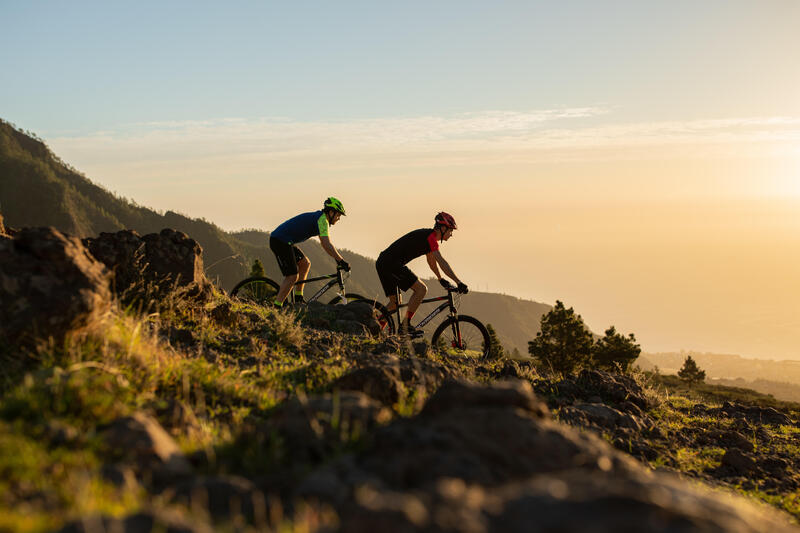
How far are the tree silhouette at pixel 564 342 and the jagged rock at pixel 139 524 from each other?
4001 cm

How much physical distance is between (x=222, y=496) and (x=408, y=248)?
8071mm

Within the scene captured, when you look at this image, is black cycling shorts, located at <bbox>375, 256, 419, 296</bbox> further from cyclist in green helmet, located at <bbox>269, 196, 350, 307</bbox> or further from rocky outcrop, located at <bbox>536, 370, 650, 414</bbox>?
rocky outcrop, located at <bbox>536, 370, 650, 414</bbox>

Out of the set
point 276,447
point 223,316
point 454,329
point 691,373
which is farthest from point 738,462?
point 691,373

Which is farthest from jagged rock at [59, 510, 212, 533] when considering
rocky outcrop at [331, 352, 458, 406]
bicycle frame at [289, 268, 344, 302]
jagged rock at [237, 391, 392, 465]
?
bicycle frame at [289, 268, 344, 302]

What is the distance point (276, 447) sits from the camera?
3.35 metres

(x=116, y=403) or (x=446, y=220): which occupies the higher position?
(x=446, y=220)

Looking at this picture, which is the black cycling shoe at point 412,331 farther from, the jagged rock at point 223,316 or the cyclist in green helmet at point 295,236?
the jagged rock at point 223,316

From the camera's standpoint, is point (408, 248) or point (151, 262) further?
point (408, 248)

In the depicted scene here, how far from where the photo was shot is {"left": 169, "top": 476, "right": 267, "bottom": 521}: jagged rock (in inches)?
101

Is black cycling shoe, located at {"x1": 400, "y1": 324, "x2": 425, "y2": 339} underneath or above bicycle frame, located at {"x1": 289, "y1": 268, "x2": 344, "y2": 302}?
underneath

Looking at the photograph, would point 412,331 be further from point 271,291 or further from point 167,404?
point 167,404

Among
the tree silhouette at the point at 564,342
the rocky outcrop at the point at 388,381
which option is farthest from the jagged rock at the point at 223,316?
the tree silhouette at the point at 564,342

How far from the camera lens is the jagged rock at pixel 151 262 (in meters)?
7.04

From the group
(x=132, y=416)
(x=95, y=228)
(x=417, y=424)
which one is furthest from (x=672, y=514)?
(x=95, y=228)
